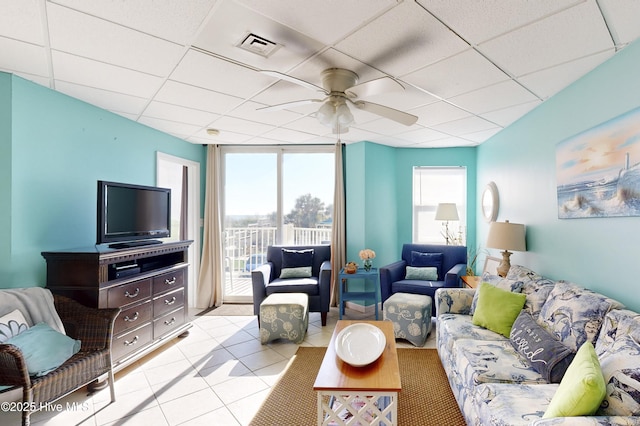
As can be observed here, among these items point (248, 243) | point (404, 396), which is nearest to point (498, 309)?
point (404, 396)

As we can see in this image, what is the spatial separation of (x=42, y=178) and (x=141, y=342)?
66.8 inches

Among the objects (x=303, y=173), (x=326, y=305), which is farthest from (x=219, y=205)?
(x=326, y=305)

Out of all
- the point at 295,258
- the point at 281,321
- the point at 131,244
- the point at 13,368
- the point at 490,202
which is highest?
the point at 490,202

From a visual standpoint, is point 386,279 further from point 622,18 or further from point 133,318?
point 622,18

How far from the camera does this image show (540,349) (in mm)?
1877

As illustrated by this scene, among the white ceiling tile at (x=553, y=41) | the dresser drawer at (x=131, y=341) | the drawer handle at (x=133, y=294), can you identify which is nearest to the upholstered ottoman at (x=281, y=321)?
the dresser drawer at (x=131, y=341)

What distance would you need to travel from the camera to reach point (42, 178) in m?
2.54

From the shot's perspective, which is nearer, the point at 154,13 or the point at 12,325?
the point at 154,13

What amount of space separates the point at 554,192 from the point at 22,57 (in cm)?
435

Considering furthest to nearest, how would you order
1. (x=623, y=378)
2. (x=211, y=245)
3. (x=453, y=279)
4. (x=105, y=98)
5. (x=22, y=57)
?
(x=211, y=245), (x=453, y=279), (x=105, y=98), (x=22, y=57), (x=623, y=378)

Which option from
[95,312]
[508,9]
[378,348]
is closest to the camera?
[508,9]

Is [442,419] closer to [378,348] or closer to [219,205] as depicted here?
[378,348]

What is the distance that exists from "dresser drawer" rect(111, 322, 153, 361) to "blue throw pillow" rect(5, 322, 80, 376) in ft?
1.63

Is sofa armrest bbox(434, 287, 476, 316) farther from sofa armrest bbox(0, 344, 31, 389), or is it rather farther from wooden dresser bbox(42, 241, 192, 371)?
sofa armrest bbox(0, 344, 31, 389)
